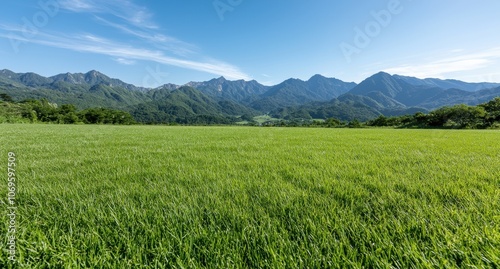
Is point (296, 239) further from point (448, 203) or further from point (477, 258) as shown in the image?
point (448, 203)

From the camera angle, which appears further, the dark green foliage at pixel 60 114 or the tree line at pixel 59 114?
the dark green foliage at pixel 60 114

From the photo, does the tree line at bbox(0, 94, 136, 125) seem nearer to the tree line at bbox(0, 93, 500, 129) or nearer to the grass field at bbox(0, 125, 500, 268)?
the tree line at bbox(0, 93, 500, 129)

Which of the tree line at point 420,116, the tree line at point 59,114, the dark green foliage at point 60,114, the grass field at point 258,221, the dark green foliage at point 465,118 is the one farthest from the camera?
the dark green foliage at point 60,114

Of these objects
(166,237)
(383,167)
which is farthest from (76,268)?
(383,167)

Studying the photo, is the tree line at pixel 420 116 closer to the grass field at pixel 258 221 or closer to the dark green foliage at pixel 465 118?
the dark green foliage at pixel 465 118

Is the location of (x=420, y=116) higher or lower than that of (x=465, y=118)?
higher

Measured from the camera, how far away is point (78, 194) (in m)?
2.42

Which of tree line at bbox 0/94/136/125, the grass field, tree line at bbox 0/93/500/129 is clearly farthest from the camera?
tree line at bbox 0/94/136/125

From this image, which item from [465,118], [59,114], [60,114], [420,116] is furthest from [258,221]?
[60,114]

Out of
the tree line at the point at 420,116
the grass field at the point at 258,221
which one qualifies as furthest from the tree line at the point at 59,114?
the grass field at the point at 258,221

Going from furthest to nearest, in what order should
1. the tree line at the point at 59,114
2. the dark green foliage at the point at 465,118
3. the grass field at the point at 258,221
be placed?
the tree line at the point at 59,114
the dark green foliage at the point at 465,118
the grass field at the point at 258,221

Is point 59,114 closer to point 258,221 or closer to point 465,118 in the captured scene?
point 258,221

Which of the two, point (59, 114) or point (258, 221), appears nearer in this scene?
point (258, 221)

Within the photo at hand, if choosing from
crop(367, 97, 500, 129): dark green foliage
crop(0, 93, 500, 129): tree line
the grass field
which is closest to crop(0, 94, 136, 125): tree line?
crop(0, 93, 500, 129): tree line
